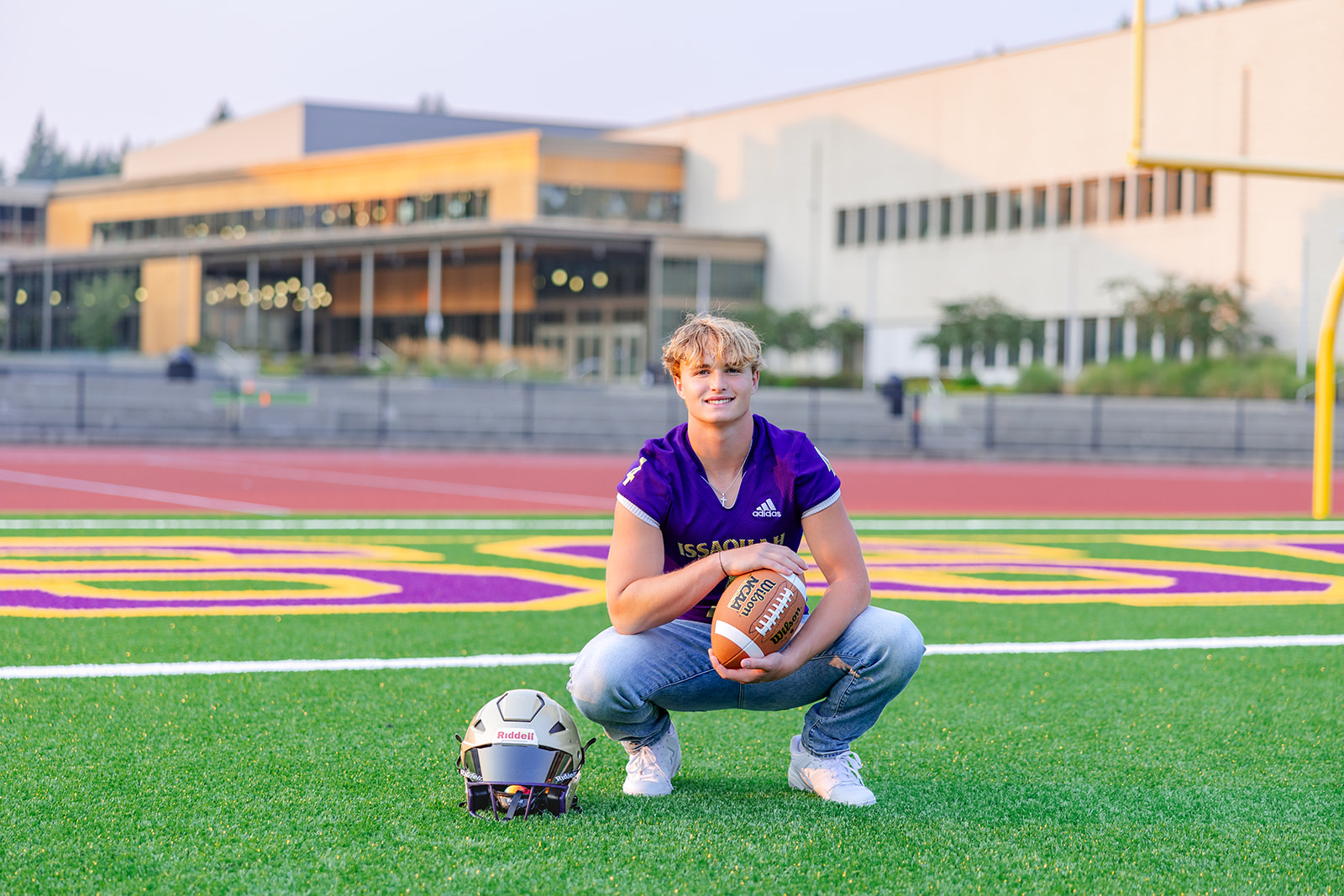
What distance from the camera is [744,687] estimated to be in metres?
4.31

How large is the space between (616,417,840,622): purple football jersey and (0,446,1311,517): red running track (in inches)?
411

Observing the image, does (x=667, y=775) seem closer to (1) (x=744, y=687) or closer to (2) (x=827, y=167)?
(1) (x=744, y=687)

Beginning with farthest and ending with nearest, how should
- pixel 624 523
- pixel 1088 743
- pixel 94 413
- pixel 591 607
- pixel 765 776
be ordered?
pixel 94 413 < pixel 591 607 < pixel 1088 743 < pixel 765 776 < pixel 624 523

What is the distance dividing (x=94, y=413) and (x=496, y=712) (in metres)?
24.4

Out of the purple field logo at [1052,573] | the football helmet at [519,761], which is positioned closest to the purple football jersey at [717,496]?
the football helmet at [519,761]

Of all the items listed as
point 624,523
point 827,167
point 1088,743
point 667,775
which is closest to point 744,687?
point 667,775

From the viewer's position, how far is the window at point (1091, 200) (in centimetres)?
4638

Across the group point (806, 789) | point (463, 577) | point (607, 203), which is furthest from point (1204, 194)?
point (806, 789)

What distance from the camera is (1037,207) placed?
48.3m

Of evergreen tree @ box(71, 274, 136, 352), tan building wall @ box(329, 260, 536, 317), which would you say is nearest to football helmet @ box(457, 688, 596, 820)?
tan building wall @ box(329, 260, 536, 317)

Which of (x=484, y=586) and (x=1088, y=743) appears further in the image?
(x=484, y=586)

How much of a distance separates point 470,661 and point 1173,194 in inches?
1665

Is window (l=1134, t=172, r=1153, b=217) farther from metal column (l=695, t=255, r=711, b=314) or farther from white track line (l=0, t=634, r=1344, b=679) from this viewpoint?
white track line (l=0, t=634, r=1344, b=679)

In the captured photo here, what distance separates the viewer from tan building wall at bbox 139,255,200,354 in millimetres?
64938
